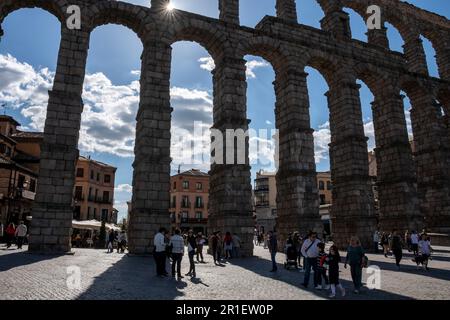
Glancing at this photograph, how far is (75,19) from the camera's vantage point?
18.3 metres

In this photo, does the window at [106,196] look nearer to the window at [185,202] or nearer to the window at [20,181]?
the window at [185,202]

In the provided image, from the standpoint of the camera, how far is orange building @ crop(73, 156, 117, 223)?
165 ft

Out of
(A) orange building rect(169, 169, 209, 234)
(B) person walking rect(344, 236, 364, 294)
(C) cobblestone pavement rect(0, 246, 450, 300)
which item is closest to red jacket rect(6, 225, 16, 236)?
(C) cobblestone pavement rect(0, 246, 450, 300)

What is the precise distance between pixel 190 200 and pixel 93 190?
1751 cm

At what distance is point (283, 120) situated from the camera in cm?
2280

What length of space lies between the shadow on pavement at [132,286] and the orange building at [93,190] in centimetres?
4137

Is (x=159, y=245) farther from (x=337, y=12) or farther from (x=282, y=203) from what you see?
(x=337, y=12)

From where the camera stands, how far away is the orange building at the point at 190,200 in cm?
6069

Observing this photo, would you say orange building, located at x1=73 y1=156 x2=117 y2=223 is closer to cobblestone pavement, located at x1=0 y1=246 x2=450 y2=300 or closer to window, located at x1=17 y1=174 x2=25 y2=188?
window, located at x1=17 y1=174 x2=25 y2=188

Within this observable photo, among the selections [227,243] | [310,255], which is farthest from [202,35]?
[310,255]

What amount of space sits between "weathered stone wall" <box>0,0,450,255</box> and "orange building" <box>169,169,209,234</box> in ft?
131

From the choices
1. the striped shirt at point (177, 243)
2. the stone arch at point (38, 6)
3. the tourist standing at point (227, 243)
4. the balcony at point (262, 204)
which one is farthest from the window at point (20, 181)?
the balcony at point (262, 204)

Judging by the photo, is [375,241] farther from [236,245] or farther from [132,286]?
[132,286]

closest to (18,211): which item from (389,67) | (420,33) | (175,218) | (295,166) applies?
(295,166)
